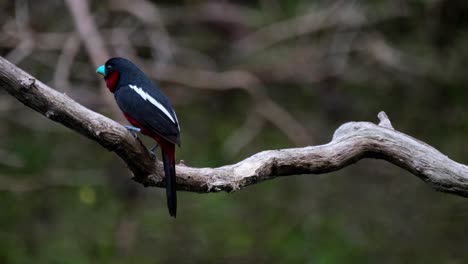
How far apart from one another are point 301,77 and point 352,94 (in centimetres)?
76

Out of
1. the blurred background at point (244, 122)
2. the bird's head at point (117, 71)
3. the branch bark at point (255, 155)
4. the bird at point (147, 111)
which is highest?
the blurred background at point (244, 122)

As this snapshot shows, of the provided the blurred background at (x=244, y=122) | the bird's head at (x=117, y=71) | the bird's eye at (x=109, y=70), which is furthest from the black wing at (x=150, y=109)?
the blurred background at (x=244, y=122)

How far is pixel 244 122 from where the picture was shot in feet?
34.6

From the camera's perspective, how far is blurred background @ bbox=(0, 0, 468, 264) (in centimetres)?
842

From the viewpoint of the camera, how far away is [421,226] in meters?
8.38

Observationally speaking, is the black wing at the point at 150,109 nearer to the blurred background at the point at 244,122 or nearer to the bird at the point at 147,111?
the bird at the point at 147,111

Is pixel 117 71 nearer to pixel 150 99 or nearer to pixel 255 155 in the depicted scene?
pixel 150 99

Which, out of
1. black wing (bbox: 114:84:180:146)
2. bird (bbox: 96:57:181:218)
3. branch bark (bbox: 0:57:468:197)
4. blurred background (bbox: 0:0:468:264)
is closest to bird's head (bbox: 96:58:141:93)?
bird (bbox: 96:57:181:218)

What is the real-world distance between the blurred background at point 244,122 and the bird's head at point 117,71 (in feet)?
11.0

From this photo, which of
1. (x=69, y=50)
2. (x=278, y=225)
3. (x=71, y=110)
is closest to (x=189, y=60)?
(x=69, y=50)

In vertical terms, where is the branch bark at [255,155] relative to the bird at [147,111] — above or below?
below

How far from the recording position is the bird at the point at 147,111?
3852 millimetres

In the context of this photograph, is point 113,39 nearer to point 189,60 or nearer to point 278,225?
point 189,60

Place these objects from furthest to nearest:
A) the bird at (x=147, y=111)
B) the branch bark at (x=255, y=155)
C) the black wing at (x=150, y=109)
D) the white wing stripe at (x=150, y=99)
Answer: the white wing stripe at (x=150, y=99) < the black wing at (x=150, y=109) < the bird at (x=147, y=111) < the branch bark at (x=255, y=155)
